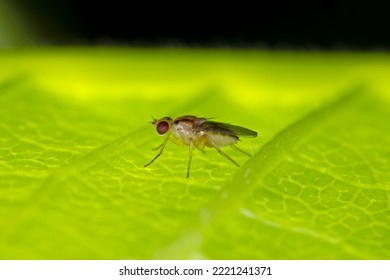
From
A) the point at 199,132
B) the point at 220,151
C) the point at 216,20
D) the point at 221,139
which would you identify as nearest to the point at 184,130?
the point at 199,132

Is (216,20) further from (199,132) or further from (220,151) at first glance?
(220,151)

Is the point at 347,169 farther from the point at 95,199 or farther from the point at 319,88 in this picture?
the point at 95,199

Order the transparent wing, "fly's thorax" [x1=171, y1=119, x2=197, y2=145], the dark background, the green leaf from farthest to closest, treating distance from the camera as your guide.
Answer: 1. the dark background
2. "fly's thorax" [x1=171, y1=119, x2=197, y2=145]
3. the transparent wing
4. the green leaf

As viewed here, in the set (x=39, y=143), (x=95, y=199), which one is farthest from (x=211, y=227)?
(x=39, y=143)

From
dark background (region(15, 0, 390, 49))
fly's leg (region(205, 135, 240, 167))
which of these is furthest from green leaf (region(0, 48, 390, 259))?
dark background (region(15, 0, 390, 49))

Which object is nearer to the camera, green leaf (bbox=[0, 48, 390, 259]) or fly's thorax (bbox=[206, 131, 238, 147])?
green leaf (bbox=[0, 48, 390, 259])

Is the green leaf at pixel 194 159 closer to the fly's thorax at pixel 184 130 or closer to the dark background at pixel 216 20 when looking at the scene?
the fly's thorax at pixel 184 130

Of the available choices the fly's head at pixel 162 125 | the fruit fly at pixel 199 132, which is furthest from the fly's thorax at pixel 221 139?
the fly's head at pixel 162 125

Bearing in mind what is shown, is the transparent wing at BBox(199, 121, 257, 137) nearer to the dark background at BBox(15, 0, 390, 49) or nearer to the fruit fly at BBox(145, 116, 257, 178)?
the fruit fly at BBox(145, 116, 257, 178)
